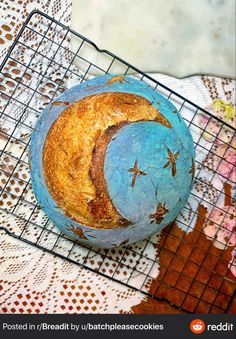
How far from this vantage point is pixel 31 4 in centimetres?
155

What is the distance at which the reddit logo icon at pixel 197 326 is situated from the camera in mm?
1474

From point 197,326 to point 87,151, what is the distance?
23.9 inches

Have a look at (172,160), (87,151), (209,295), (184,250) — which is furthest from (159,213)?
(209,295)

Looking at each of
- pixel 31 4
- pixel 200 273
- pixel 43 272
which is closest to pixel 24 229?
pixel 43 272

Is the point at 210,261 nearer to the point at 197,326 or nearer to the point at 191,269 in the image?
the point at 191,269

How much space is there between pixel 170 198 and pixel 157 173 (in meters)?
0.09

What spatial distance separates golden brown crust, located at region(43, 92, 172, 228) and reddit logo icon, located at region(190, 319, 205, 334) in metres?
0.40

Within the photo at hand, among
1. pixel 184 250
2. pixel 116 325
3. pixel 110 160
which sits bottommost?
pixel 116 325

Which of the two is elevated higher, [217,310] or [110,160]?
[110,160]

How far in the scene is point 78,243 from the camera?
5.06 ft

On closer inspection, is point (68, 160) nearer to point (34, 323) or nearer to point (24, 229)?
point (24, 229)

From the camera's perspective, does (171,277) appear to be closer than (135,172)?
No

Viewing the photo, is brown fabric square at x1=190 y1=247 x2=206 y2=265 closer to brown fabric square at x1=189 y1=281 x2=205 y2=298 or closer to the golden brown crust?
brown fabric square at x1=189 y1=281 x2=205 y2=298

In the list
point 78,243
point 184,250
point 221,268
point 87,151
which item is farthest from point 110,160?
point 221,268
